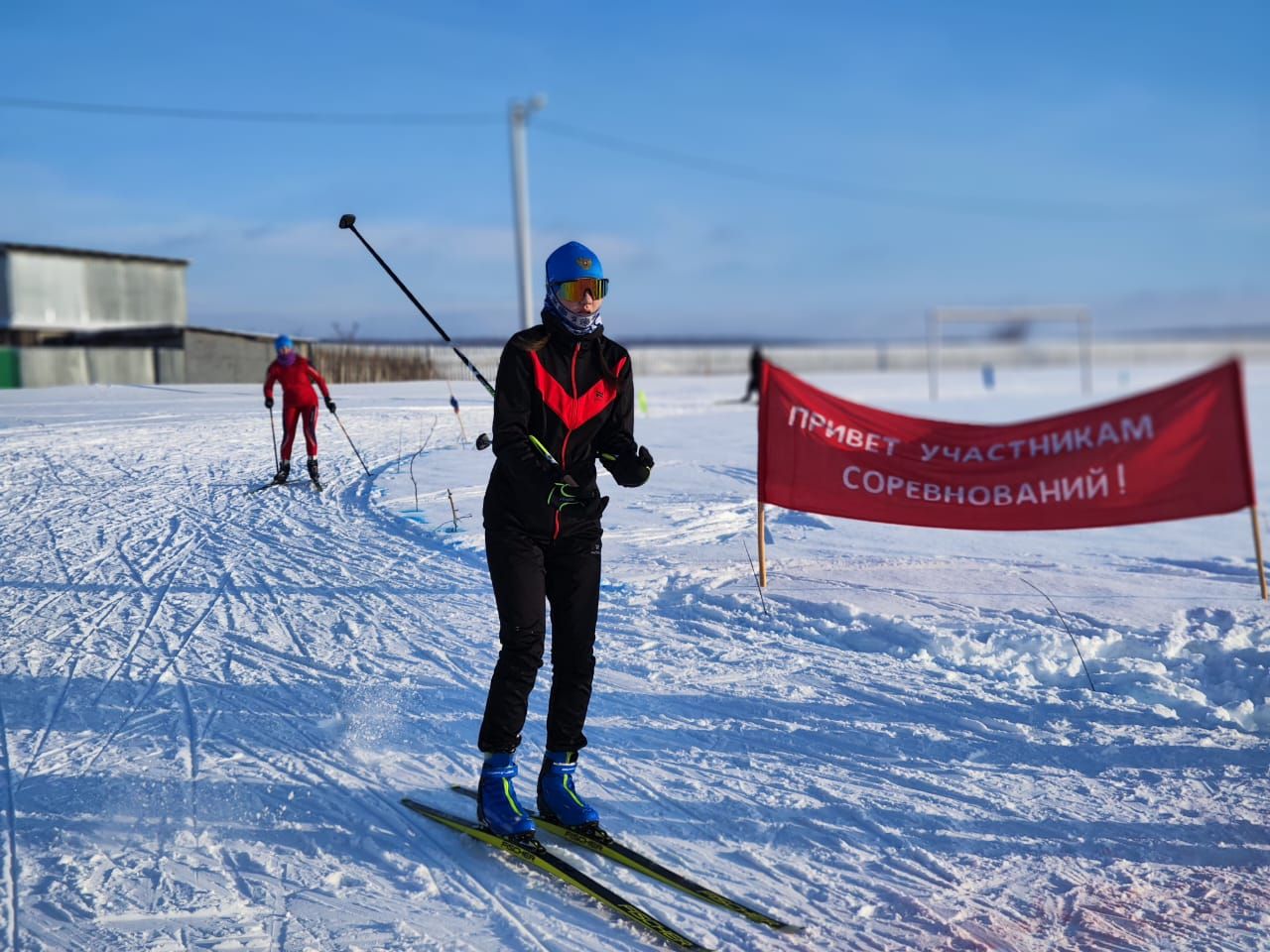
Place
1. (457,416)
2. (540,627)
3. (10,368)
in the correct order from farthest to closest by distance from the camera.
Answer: (10,368) → (457,416) → (540,627)

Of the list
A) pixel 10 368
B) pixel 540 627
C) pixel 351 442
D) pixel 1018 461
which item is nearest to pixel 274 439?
pixel 351 442

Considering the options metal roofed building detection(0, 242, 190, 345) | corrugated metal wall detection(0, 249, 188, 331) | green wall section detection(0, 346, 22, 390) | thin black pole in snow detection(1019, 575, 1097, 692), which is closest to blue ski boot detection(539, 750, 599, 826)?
thin black pole in snow detection(1019, 575, 1097, 692)

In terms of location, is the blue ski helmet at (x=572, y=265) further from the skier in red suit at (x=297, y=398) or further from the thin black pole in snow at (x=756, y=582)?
the skier in red suit at (x=297, y=398)

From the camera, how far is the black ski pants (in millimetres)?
3682

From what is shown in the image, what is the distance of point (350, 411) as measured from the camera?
10922 mm

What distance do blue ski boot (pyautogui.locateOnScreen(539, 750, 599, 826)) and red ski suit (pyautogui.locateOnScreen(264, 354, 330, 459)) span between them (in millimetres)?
7211

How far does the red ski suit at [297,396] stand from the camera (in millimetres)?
10414

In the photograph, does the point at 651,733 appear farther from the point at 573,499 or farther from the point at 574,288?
the point at 574,288

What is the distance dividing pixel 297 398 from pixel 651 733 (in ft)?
22.2

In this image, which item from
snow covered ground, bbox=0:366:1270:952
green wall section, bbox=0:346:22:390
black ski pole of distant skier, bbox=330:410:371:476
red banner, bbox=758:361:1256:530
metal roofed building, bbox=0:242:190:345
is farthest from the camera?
metal roofed building, bbox=0:242:190:345

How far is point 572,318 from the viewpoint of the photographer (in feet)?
12.0

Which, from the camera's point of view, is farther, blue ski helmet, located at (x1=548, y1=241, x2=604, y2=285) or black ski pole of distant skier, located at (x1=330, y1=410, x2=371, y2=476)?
black ski pole of distant skier, located at (x1=330, y1=410, x2=371, y2=476)

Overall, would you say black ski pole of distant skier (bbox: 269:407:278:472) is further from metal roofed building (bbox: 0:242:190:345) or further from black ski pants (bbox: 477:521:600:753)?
metal roofed building (bbox: 0:242:190:345)

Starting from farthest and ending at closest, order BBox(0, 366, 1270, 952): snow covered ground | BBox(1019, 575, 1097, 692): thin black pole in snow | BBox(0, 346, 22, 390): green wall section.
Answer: BBox(0, 346, 22, 390): green wall section
BBox(1019, 575, 1097, 692): thin black pole in snow
BBox(0, 366, 1270, 952): snow covered ground
